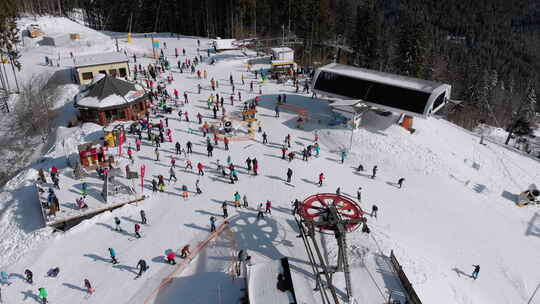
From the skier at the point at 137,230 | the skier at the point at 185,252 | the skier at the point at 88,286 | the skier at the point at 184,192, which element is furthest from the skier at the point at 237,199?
the skier at the point at 88,286

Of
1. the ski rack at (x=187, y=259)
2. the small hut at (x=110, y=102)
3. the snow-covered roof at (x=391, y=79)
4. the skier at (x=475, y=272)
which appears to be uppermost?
the snow-covered roof at (x=391, y=79)

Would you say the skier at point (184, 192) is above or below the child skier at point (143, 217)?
above

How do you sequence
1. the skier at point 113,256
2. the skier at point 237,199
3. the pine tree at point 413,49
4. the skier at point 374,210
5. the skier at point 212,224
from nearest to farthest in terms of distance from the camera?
the skier at point 113,256 < the skier at point 212,224 < the skier at point 237,199 < the skier at point 374,210 < the pine tree at point 413,49

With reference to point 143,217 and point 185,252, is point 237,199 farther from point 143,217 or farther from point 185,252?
point 143,217

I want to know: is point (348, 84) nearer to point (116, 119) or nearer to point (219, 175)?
point (219, 175)

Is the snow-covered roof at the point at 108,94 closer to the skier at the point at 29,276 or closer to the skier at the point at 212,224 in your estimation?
the skier at the point at 29,276

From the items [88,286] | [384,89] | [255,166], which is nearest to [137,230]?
[88,286]

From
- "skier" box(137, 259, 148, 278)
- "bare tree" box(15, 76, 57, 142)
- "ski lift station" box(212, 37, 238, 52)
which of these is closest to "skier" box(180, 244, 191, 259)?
"skier" box(137, 259, 148, 278)
